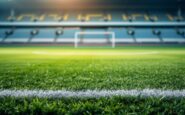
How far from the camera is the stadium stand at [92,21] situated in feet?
70.2

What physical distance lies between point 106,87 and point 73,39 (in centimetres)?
1954

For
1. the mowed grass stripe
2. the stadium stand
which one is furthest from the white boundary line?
the stadium stand

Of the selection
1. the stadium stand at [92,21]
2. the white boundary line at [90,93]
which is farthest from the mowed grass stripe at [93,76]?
the stadium stand at [92,21]

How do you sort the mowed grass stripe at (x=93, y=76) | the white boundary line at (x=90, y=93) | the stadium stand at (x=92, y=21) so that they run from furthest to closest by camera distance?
the stadium stand at (x=92, y=21) → the mowed grass stripe at (x=93, y=76) → the white boundary line at (x=90, y=93)

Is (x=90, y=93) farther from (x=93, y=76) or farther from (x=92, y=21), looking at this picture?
(x=92, y=21)

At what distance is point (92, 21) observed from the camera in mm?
23000

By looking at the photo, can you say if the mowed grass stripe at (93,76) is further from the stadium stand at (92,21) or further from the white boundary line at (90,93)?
the stadium stand at (92,21)

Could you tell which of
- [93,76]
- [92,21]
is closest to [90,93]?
[93,76]

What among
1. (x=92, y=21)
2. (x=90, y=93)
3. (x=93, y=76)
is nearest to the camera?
(x=90, y=93)

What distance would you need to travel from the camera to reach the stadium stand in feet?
70.2

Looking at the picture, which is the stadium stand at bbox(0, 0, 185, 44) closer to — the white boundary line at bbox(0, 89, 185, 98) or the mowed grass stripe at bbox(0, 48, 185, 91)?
the mowed grass stripe at bbox(0, 48, 185, 91)

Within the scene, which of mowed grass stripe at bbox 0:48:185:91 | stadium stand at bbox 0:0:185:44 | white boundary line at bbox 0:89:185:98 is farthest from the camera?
stadium stand at bbox 0:0:185:44

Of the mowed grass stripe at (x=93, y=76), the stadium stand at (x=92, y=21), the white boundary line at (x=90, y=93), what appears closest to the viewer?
the white boundary line at (x=90, y=93)

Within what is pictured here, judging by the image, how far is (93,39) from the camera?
70.2ft
